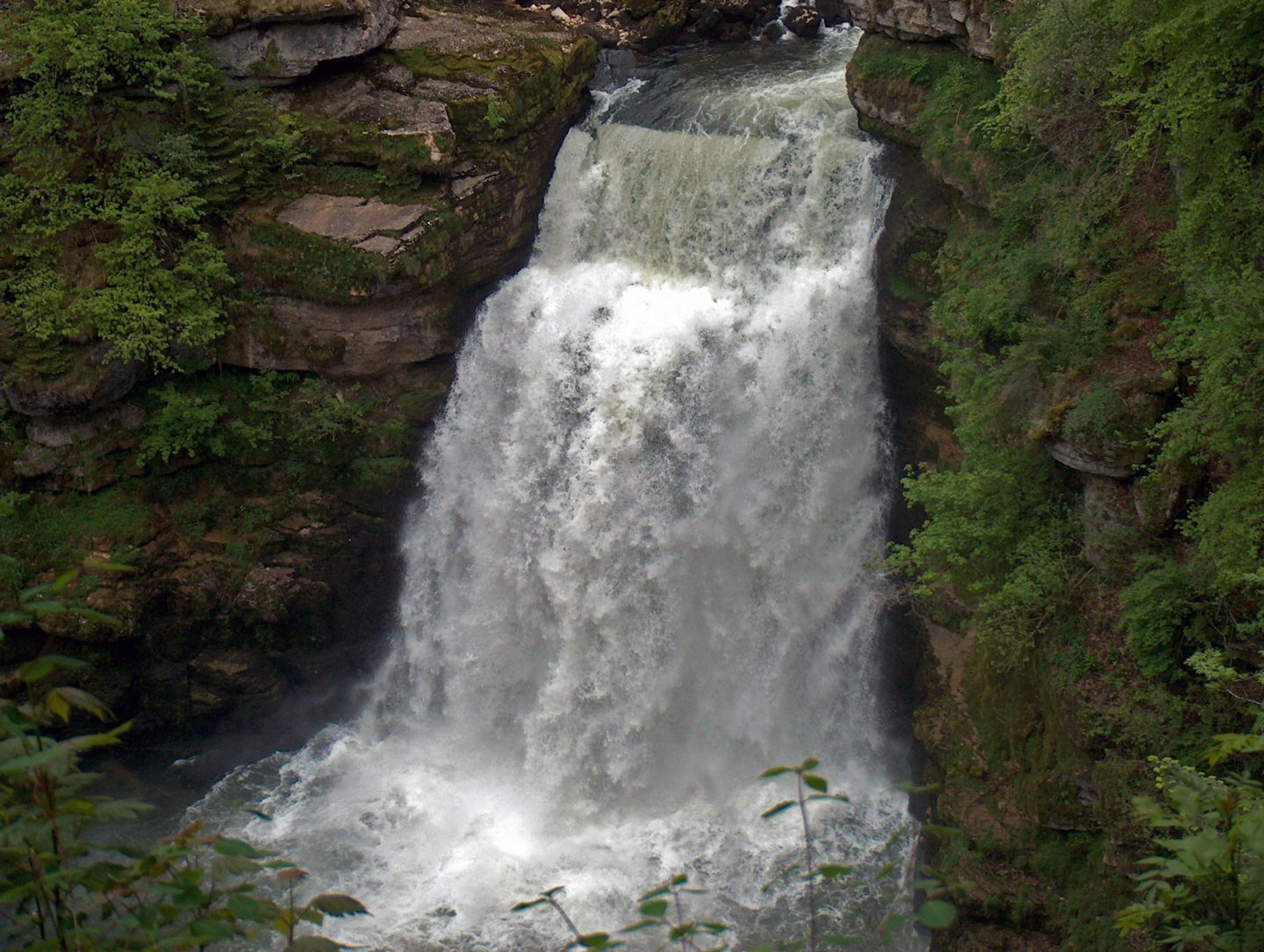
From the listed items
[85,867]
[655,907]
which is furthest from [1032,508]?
[85,867]

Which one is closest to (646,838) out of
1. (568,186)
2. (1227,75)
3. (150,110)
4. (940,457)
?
(940,457)

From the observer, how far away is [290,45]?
15031 mm

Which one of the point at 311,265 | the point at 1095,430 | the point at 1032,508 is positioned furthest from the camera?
the point at 311,265

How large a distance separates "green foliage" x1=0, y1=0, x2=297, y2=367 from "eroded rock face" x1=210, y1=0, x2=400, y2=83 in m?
0.41

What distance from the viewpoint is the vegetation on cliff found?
348 inches

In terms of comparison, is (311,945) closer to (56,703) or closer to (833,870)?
(56,703)

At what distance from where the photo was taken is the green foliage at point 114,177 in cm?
1396

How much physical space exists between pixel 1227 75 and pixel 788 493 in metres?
6.86

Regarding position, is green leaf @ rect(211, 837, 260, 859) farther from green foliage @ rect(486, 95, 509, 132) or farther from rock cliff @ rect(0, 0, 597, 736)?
green foliage @ rect(486, 95, 509, 132)

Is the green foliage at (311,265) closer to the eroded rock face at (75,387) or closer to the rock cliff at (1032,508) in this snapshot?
the eroded rock face at (75,387)

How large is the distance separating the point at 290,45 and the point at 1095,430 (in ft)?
37.3

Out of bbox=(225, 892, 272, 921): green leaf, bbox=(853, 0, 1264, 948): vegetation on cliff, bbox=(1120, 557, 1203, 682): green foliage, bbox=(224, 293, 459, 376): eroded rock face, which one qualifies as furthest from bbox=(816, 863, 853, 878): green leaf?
bbox=(224, 293, 459, 376): eroded rock face

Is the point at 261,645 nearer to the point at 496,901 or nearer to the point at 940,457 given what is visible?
the point at 496,901

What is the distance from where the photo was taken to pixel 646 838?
Answer: 13.6 meters
